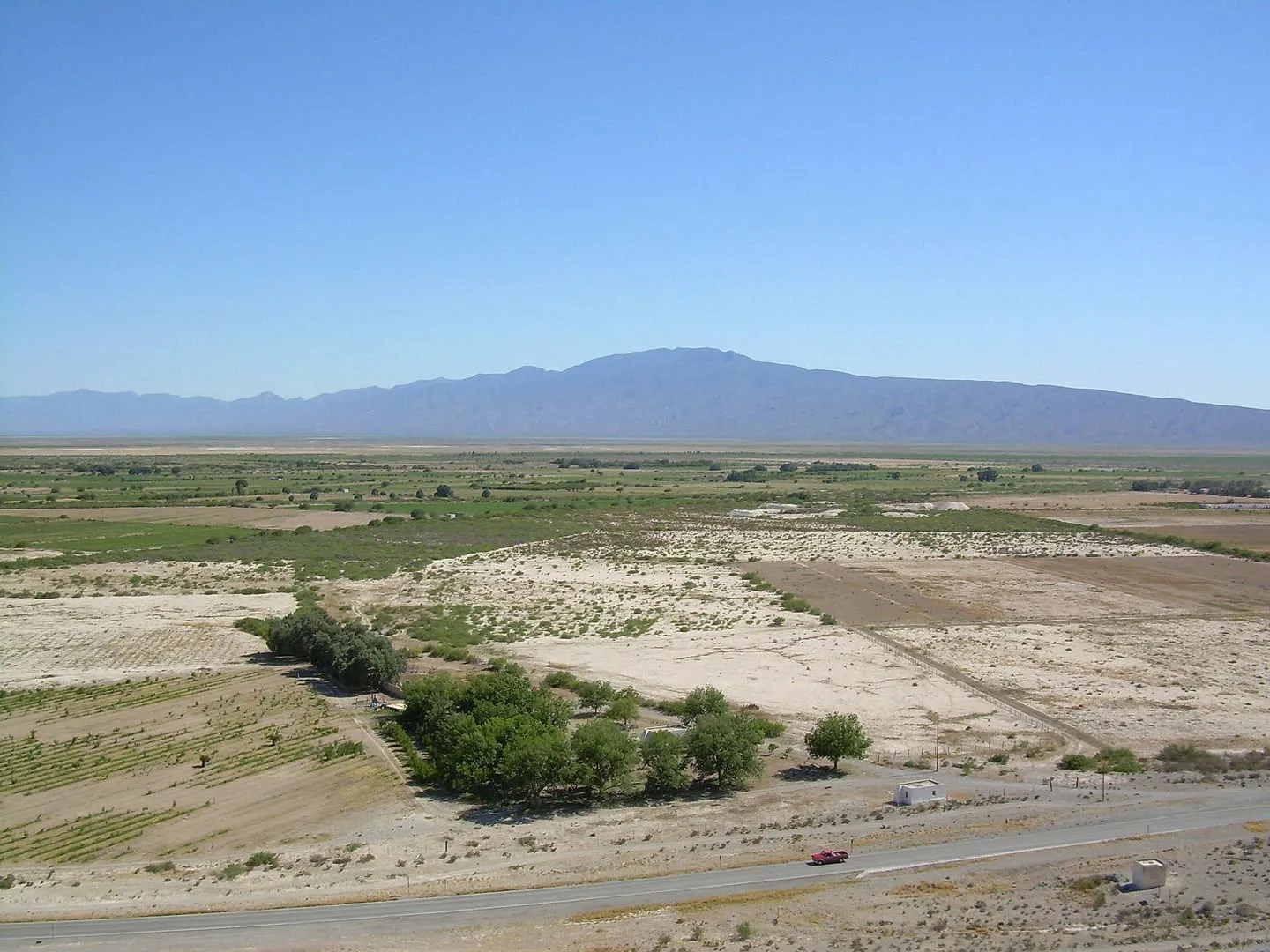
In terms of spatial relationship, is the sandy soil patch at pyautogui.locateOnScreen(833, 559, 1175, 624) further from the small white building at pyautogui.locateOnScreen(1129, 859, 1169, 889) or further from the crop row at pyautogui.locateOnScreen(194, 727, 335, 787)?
the small white building at pyautogui.locateOnScreen(1129, 859, 1169, 889)

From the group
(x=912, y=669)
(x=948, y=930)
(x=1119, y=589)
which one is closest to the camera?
(x=948, y=930)

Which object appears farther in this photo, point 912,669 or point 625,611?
point 625,611

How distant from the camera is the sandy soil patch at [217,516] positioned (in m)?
81.3

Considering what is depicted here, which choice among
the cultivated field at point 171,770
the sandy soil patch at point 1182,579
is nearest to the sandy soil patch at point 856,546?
the sandy soil patch at point 1182,579

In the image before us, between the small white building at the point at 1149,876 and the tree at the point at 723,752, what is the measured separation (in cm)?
897

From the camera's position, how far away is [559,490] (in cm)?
11900

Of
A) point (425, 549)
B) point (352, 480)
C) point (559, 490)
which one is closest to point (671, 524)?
point (425, 549)

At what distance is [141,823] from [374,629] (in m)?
20.0

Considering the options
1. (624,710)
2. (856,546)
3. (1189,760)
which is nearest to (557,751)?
(624,710)

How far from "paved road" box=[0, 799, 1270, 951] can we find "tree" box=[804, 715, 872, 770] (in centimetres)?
537

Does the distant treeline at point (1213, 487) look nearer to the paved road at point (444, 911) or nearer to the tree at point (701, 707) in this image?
the tree at point (701, 707)

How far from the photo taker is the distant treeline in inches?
4781

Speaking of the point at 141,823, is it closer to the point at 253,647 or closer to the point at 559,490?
the point at 253,647

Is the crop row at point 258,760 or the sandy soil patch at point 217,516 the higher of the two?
the sandy soil patch at point 217,516
